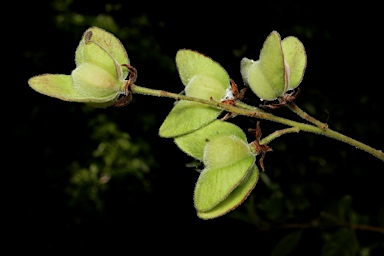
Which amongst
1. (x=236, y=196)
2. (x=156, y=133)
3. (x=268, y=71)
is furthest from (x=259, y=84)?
(x=156, y=133)

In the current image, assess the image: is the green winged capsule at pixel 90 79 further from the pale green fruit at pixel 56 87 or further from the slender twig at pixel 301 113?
the slender twig at pixel 301 113

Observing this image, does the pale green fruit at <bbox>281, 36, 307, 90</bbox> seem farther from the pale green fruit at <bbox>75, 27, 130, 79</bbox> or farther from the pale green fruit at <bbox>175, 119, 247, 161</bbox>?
the pale green fruit at <bbox>75, 27, 130, 79</bbox>

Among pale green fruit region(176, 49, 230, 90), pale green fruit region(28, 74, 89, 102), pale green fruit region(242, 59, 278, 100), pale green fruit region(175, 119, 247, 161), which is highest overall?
pale green fruit region(28, 74, 89, 102)

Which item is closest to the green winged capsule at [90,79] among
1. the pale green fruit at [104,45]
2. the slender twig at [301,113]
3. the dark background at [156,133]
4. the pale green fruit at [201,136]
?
Answer: the pale green fruit at [104,45]

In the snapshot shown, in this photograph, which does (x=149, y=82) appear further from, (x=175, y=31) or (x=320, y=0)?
(x=320, y=0)

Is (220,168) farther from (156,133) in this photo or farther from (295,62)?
(156,133)

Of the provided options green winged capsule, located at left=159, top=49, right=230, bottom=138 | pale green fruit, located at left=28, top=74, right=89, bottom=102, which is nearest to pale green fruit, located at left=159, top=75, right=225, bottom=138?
green winged capsule, located at left=159, top=49, right=230, bottom=138

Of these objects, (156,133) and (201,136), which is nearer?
(201,136)
